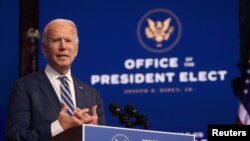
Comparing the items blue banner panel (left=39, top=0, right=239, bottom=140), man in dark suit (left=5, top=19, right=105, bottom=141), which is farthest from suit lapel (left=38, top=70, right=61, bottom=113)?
blue banner panel (left=39, top=0, right=239, bottom=140)

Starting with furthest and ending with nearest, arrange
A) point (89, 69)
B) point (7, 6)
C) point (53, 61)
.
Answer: point (7, 6) < point (89, 69) < point (53, 61)

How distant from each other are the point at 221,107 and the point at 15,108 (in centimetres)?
297

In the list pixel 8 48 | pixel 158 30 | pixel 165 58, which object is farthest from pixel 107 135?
pixel 8 48

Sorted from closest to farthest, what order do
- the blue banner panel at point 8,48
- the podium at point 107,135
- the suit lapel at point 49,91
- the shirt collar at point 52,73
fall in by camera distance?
the podium at point 107,135
the suit lapel at point 49,91
the shirt collar at point 52,73
the blue banner panel at point 8,48

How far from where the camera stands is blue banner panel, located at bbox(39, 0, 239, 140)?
518 cm

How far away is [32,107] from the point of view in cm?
255

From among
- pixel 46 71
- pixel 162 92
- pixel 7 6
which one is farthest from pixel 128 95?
pixel 46 71

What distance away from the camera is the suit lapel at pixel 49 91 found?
258 centimetres

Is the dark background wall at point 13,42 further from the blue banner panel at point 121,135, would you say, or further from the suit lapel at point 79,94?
the blue banner panel at point 121,135

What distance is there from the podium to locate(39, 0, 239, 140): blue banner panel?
2919mm

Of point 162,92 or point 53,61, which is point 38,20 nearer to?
point 162,92

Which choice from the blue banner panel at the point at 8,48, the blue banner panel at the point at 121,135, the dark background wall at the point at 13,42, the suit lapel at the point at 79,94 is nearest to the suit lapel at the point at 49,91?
the suit lapel at the point at 79,94

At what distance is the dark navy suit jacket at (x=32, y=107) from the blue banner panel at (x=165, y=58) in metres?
2.66

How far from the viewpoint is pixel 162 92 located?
17.5 feet
